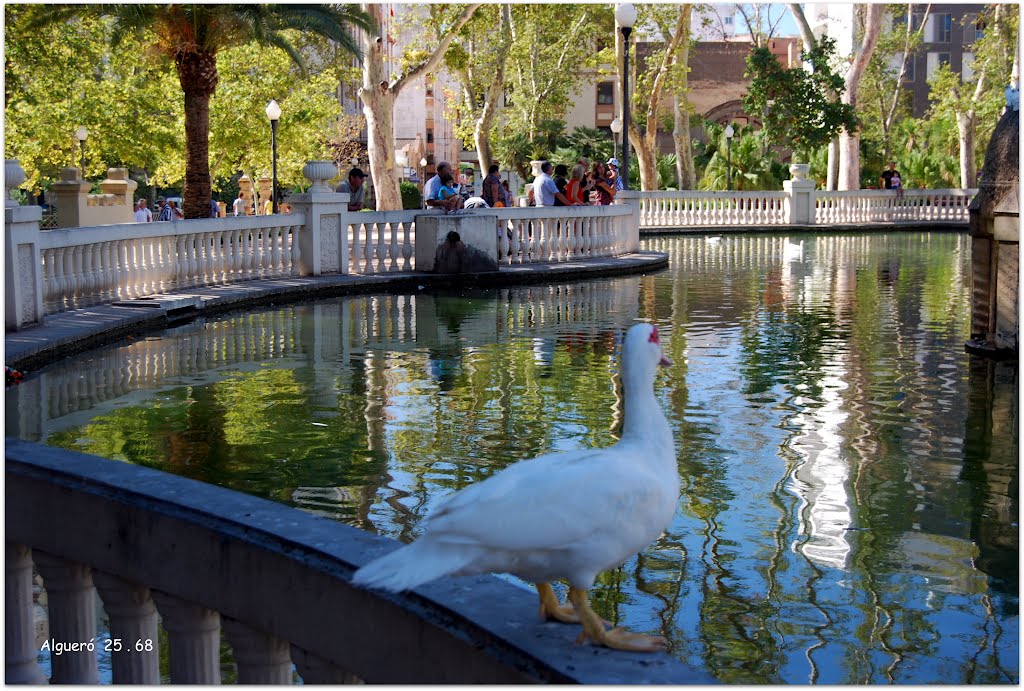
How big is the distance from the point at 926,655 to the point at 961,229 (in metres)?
36.3

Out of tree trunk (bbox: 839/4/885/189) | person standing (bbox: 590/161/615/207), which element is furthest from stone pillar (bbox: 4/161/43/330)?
tree trunk (bbox: 839/4/885/189)

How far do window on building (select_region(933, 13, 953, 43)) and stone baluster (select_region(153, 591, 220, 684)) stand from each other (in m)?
87.9

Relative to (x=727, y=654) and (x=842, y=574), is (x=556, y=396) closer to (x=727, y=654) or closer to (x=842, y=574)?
(x=842, y=574)

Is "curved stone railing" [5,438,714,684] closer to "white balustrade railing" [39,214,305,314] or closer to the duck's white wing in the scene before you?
the duck's white wing

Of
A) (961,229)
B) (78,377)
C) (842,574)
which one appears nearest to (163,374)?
(78,377)

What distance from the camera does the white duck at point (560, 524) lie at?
113 inches

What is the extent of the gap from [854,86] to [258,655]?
138 feet

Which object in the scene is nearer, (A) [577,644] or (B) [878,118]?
(A) [577,644]

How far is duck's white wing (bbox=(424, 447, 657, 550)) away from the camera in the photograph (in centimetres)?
289

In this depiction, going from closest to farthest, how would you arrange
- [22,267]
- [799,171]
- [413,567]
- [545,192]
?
[413,567], [22,267], [545,192], [799,171]

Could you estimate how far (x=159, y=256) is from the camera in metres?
16.8

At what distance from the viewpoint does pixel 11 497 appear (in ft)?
13.0

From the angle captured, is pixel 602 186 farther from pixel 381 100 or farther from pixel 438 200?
pixel 381 100

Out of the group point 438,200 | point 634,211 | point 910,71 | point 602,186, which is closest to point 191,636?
point 438,200
